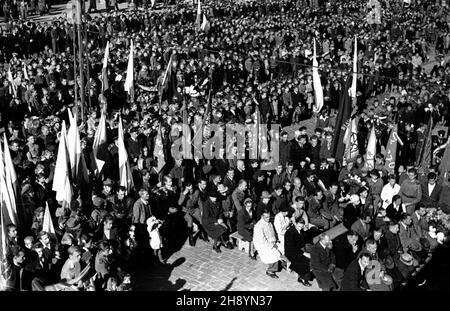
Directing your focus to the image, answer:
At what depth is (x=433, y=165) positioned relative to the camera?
14.2 m

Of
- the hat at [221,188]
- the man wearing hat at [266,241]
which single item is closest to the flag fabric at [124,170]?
the hat at [221,188]

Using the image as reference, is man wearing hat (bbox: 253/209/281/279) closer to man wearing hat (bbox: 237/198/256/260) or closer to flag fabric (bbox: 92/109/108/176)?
man wearing hat (bbox: 237/198/256/260)

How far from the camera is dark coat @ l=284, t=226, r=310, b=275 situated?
9906mm

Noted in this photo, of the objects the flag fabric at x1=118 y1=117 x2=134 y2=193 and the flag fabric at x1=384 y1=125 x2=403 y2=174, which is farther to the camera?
the flag fabric at x1=384 y1=125 x2=403 y2=174

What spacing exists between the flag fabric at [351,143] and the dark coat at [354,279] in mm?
5374

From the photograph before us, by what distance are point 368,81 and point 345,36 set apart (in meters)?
7.99

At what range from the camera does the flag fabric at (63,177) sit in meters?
11.2

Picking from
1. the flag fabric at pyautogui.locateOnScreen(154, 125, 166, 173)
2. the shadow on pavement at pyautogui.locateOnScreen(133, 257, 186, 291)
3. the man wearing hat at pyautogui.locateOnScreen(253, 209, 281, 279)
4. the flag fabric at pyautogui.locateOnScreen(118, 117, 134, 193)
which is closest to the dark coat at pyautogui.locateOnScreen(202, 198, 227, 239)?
the shadow on pavement at pyautogui.locateOnScreen(133, 257, 186, 291)

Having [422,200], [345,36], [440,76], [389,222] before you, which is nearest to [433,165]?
[422,200]

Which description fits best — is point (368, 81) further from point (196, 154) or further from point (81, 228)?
point (81, 228)

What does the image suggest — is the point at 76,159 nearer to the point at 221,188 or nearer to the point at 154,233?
the point at 154,233

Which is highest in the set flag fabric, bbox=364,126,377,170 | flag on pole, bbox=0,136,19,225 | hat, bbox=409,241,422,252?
flag on pole, bbox=0,136,19,225

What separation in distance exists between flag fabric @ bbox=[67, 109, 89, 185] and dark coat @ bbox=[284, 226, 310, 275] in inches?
182

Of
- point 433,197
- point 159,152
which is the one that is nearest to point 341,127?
point 433,197
